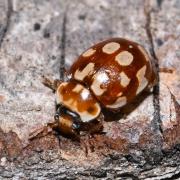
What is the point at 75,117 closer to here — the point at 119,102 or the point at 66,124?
the point at 66,124

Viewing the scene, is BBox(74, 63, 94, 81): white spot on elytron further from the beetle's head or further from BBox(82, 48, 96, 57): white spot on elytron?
the beetle's head

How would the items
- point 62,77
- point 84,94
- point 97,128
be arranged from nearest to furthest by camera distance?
1. point 97,128
2. point 84,94
3. point 62,77

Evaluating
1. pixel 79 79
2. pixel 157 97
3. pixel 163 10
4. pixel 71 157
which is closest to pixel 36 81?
pixel 79 79

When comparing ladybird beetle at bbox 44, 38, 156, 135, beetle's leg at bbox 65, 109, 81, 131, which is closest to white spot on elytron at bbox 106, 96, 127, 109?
ladybird beetle at bbox 44, 38, 156, 135

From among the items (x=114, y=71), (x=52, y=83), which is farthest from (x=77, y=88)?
(x=114, y=71)

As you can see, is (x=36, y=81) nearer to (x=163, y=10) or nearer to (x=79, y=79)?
(x=79, y=79)

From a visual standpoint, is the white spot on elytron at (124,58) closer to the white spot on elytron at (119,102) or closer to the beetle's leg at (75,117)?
the white spot on elytron at (119,102)
